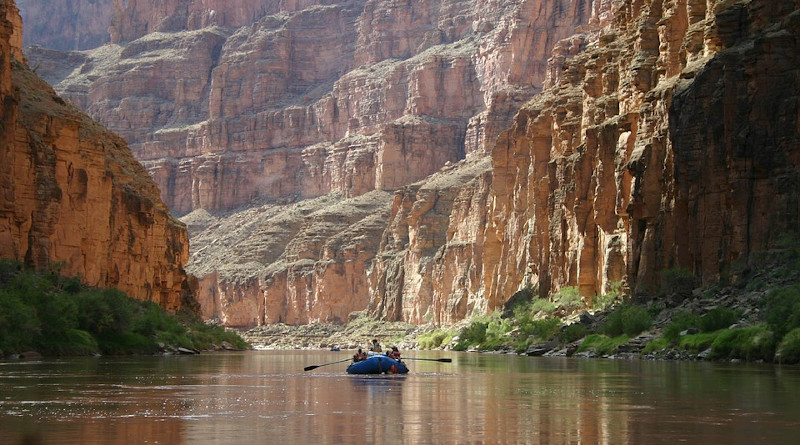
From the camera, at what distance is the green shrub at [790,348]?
177 ft

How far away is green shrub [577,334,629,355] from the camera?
76.8 metres

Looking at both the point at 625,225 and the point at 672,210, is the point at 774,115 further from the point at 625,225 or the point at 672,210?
the point at 625,225

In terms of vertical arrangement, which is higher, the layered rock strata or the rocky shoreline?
the layered rock strata

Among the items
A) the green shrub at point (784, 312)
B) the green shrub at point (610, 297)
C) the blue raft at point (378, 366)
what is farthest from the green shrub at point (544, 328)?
the blue raft at point (378, 366)

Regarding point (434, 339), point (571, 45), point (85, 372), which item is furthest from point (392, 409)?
point (571, 45)

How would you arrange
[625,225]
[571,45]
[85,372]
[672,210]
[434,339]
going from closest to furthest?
[85,372]
[672,210]
[625,225]
[434,339]
[571,45]

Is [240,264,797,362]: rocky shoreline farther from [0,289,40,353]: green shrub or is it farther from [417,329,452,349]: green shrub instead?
[417,329,452,349]: green shrub

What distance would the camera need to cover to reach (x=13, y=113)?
7988 centimetres

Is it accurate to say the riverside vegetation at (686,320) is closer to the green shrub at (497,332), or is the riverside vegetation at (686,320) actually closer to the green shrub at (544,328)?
the green shrub at (544,328)

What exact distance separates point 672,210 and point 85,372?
42.8m

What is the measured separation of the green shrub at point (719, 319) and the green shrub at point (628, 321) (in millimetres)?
9749

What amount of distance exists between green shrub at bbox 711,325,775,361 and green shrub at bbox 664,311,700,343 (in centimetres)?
522

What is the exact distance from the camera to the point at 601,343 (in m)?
79.9

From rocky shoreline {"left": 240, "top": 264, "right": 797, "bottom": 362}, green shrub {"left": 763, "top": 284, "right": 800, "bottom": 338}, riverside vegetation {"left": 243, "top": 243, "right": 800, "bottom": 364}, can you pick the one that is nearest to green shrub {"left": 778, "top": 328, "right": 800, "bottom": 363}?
riverside vegetation {"left": 243, "top": 243, "right": 800, "bottom": 364}
